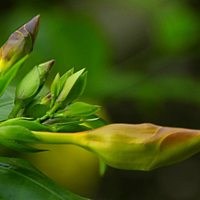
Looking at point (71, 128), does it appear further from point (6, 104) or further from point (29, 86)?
point (6, 104)

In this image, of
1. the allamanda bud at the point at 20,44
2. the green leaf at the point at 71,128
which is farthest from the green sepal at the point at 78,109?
the allamanda bud at the point at 20,44

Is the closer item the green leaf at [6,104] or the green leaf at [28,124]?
the green leaf at [28,124]

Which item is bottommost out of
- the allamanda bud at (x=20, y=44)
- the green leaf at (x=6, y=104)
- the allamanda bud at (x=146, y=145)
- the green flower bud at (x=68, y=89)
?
the allamanda bud at (x=146, y=145)

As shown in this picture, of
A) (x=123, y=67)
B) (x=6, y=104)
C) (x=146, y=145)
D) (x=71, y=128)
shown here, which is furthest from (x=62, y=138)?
(x=123, y=67)

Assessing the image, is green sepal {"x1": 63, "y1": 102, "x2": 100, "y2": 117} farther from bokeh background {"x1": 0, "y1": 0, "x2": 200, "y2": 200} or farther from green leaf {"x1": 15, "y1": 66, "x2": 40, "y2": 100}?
bokeh background {"x1": 0, "y1": 0, "x2": 200, "y2": 200}

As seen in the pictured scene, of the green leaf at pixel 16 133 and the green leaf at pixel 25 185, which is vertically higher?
the green leaf at pixel 16 133

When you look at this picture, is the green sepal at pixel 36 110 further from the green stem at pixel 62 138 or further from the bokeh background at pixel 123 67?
the bokeh background at pixel 123 67

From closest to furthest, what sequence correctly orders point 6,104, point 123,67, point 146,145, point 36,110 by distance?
1. point 146,145
2. point 36,110
3. point 6,104
4. point 123,67
